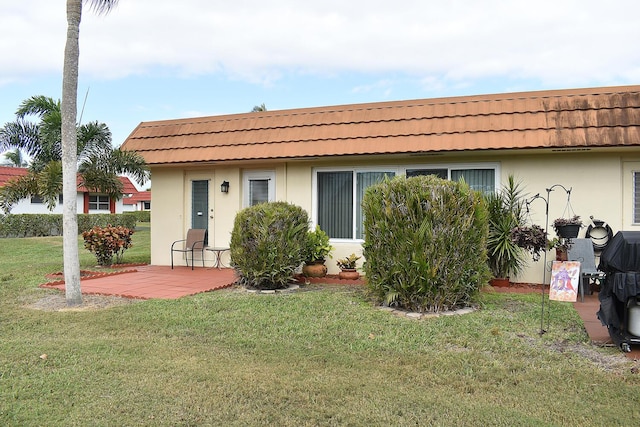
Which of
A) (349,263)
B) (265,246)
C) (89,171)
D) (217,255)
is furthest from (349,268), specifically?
(89,171)

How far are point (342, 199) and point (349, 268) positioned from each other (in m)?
1.46

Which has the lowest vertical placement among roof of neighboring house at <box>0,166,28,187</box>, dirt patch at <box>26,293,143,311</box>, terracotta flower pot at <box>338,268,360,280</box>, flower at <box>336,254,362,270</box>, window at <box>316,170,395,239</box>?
dirt patch at <box>26,293,143,311</box>

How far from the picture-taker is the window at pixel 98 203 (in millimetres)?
31161

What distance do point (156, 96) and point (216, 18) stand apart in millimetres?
5195

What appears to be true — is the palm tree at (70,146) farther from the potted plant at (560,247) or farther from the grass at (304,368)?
the potted plant at (560,247)

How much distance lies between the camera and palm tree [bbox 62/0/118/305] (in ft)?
23.1

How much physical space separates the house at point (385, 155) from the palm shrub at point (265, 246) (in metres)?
1.71

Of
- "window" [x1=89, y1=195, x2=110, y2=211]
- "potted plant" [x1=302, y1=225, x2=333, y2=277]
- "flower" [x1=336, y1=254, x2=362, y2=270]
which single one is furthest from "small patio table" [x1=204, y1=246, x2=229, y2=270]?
"window" [x1=89, y1=195, x2=110, y2=211]

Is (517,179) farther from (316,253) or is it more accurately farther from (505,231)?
(316,253)

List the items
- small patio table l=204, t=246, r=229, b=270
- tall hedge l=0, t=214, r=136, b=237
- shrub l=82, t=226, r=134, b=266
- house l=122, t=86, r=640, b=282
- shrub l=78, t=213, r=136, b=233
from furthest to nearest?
shrub l=78, t=213, r=136, b=233, tall hedge l=0, t=214, r=136, b=237, shrub l=82, t=226, r=134, b=266, small patio table l=204, t=246, r=229, b=270, house l=122, t=86, r=640, b=282

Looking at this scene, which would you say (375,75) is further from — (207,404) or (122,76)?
(207,404)

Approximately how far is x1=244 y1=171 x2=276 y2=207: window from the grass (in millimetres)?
4153

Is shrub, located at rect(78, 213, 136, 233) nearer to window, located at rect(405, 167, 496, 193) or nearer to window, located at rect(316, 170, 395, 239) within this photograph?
window, located at rect(316, 170, 395, 239)

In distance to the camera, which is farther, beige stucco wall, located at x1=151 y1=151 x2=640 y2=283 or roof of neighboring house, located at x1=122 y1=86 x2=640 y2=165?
beige stucco wall, located at x1=151 y1=151 x2=640 y2=283
